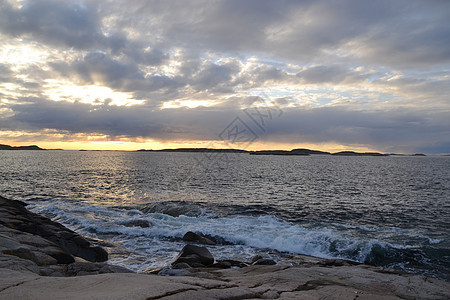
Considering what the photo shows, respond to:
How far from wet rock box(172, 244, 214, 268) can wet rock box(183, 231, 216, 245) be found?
3951mm

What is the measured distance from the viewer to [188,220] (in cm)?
2234

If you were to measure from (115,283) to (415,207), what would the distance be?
31526 millimetres

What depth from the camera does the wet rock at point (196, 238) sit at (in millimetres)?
17234

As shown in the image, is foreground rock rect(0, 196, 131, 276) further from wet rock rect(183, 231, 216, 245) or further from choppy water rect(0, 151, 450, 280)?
wet rock rect(183, 231, 216, 245)

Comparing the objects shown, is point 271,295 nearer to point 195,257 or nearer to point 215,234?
point 195,257

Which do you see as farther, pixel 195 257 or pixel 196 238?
pixel 196 238

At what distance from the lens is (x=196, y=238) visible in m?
17.5

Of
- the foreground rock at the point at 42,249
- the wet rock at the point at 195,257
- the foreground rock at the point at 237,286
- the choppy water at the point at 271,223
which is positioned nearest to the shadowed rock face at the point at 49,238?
the foreground rock at the point at 42,249

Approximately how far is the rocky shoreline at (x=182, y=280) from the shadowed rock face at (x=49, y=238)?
0.05 meters

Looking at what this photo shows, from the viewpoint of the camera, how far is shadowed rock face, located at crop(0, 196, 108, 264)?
34.8 ft

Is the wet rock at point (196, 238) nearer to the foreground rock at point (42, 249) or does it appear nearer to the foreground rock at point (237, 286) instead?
the foreground rock at point (42, 249)

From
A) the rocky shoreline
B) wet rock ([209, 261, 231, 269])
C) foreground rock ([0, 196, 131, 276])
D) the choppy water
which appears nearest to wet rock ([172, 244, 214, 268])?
the rocky shoreline

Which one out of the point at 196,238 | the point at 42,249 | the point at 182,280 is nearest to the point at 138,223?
the point at 196,238

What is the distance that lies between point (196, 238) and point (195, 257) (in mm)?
5050
